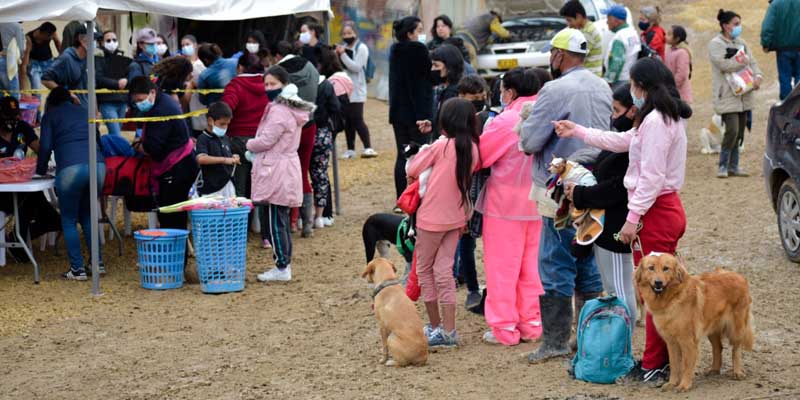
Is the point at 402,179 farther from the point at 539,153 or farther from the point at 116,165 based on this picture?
the point at 539,153

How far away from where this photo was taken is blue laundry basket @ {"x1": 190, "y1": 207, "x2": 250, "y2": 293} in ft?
29.6

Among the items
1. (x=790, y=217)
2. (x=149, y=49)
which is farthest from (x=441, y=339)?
(x=149, y=49)

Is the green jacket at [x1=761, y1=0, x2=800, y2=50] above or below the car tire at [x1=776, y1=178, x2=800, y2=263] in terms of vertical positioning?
above

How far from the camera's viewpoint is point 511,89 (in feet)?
23.6

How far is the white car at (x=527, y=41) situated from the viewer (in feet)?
65.8

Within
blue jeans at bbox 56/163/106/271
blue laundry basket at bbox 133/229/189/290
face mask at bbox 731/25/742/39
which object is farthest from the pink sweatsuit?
face mask at bbox 731/25/742/39

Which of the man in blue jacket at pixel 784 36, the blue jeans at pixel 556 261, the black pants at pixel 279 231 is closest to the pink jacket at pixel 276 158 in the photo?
the black pants at pixel 279 231

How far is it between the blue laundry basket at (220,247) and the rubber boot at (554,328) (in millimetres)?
3269

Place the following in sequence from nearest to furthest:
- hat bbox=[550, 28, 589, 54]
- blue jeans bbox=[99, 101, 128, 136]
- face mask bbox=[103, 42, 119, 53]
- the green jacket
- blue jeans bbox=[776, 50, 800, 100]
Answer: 1. hat bbox=[550, 28, 589, 54]
2. face mask bbox=[103, 42, 119, 53]
3. blue jeans bbox=[99, 101, 128, 136]
4. the green jacket
5. blue jeans bbox=[776, 50, 800, 100]

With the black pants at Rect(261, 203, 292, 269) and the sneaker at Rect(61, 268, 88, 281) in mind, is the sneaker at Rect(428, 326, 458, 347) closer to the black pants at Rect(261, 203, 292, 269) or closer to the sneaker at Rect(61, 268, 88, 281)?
the black pants at Rect(261, 203, 292, 269)

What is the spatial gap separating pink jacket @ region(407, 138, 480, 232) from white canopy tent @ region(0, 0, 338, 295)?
314 cm

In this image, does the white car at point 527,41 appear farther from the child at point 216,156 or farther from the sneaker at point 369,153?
the child at point 216,156

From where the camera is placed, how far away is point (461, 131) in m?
6.97

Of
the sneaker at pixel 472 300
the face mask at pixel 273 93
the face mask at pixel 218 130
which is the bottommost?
the sneaker at pixel 472 300
